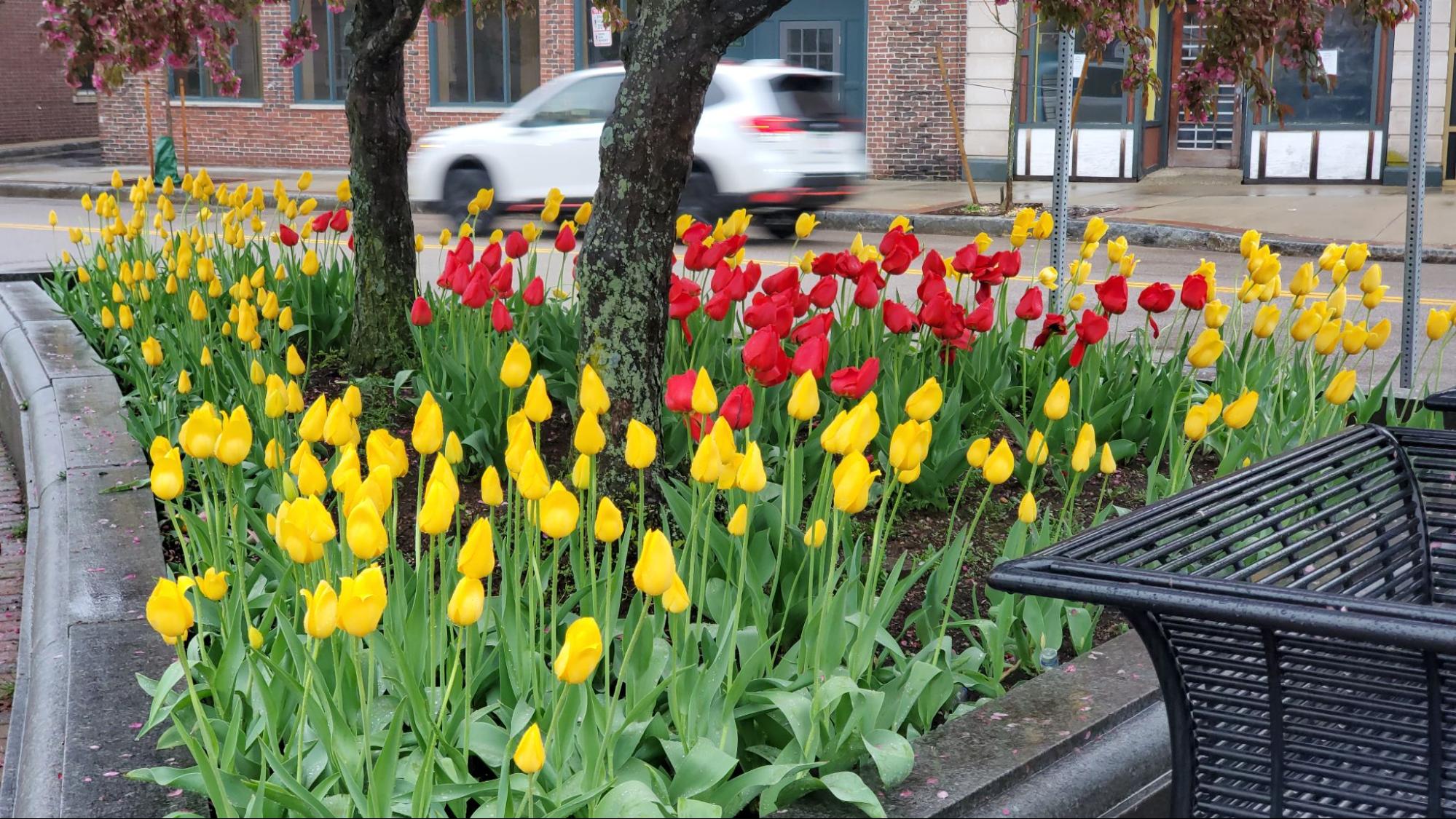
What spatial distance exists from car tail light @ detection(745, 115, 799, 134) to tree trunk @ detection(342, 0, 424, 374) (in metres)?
8.13

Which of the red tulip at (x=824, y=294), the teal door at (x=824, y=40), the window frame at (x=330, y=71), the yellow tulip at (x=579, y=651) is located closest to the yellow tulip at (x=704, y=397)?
the yellow tulip at (x=579, y=651)

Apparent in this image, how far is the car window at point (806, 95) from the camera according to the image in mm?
14125

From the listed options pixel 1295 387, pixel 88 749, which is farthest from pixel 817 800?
pixel 1295 387

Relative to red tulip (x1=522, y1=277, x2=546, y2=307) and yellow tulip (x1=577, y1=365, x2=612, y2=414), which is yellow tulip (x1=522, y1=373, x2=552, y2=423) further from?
red tulip (x1=522, y1=277, x2=546, y2=307)

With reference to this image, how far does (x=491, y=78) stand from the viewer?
23250 mm

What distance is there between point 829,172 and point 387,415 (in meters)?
9.66

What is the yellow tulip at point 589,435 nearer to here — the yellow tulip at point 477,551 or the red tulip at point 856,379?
the yellow tulip at point 477,551

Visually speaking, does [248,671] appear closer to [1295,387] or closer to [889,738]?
[889,738]

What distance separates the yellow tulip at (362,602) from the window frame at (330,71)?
23097mm

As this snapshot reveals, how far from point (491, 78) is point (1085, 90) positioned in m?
8.85

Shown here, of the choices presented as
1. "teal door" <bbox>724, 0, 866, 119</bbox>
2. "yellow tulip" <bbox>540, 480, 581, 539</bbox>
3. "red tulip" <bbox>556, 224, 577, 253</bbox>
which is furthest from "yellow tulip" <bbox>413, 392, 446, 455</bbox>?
"teal door" <bbox>724, 0, 866, 119</bbox>

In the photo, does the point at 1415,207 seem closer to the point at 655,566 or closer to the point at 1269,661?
the point at 1269,661

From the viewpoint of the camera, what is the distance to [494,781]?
235 centimetres

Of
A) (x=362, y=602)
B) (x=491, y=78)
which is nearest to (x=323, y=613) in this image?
(x=362, y=602)
